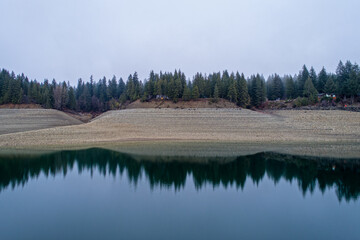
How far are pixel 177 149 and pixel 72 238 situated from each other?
20.0 metres

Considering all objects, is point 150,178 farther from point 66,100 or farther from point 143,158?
point 66,100

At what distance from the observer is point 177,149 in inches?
1144

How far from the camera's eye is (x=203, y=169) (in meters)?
20.5

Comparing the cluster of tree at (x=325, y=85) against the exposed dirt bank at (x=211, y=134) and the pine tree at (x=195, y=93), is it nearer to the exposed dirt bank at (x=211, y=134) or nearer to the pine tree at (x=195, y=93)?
the exposed dirt bank at (x=211, y=134)

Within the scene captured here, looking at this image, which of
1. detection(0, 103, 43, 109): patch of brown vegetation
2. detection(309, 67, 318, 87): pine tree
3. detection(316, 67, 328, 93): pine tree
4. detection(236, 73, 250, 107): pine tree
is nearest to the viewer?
detection(0, 103, 43, 109): patch of brown vegetation

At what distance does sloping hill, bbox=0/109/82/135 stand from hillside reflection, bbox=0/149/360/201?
19925 millimetres

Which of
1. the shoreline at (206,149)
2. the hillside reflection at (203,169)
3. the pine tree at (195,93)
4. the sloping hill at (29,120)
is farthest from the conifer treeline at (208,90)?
the hillside reflection at (203,169)

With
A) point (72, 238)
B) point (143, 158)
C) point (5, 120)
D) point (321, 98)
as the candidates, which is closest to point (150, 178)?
point (143, 158)

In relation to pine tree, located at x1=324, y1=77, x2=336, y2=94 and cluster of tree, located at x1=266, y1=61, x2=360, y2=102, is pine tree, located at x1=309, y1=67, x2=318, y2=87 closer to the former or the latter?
cluster of tree, located at x1=266, y1=61, x2=360, y2=102

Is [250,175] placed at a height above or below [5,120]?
below

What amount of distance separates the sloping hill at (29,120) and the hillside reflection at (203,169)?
19.9 metres

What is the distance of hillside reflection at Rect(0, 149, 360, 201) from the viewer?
16797 millimetres

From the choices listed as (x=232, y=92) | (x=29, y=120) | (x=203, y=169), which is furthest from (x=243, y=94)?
(x=29, y=120)

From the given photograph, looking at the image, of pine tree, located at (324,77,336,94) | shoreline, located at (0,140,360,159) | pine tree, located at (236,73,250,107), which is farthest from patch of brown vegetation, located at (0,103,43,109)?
pine tree, located at (324,77,336,94)
